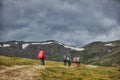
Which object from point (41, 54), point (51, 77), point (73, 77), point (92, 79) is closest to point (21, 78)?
point (51, 77)

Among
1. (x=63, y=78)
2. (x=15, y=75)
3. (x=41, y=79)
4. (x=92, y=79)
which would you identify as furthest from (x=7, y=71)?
(x=92, y=79)

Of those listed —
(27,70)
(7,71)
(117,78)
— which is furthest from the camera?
(117,78)

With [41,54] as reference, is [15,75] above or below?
below

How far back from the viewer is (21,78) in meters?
40.0

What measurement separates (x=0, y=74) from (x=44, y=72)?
8655mm

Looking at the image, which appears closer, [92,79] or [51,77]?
[51,77]

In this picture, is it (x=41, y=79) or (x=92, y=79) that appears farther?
(x=92, y=79)

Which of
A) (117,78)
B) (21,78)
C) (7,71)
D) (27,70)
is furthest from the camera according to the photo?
(117,78)

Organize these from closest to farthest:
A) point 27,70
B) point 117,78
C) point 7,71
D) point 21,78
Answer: point 21,78
point 7,71
point 27,70
point 117,78

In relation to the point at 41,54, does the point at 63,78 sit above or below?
below

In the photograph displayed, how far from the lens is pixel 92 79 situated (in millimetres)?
48156

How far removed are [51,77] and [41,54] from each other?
46.3 feet

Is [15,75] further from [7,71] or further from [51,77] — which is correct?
[51,77]

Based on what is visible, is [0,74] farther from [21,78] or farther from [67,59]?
[67,59]
